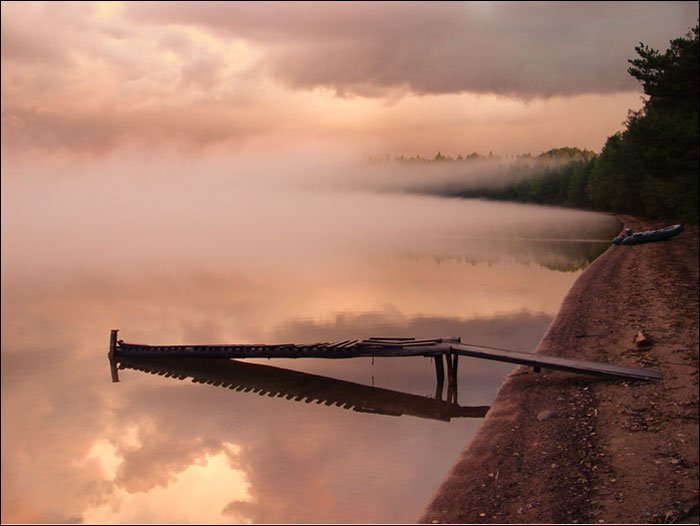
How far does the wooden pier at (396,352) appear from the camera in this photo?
64.7ft

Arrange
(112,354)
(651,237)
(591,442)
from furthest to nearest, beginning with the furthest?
(651,237)
(112,354)
(591,442)

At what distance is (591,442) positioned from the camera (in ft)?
50.3

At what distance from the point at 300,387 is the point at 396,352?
12.9ft

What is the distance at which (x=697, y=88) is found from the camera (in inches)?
1571

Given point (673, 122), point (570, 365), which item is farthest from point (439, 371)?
point (673, 122)

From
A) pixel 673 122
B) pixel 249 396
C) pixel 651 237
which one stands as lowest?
pixel 249 396

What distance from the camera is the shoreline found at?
12531 mm

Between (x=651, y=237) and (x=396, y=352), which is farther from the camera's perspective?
Result: (x=651, y=237)

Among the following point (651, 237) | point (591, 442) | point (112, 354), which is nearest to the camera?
point (591, 442)

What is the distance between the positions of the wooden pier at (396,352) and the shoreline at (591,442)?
55cm

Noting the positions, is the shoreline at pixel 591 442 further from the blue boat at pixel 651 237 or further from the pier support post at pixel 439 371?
the blue boat at pixel 651 237

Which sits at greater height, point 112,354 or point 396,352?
point 396,352

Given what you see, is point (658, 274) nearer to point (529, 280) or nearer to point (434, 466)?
point (529, 280)

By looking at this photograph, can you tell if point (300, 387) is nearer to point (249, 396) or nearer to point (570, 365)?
point (249, 396)
